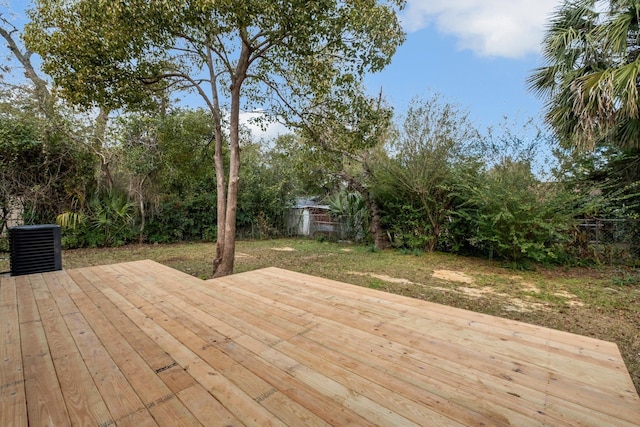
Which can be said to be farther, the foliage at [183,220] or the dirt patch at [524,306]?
the foliage at [183,220]

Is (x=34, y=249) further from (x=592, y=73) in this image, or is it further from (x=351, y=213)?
(x=592, y=73)

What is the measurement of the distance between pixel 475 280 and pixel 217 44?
545cm

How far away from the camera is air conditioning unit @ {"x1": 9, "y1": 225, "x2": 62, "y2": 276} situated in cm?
316

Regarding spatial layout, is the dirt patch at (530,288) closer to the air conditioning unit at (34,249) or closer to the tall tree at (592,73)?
the tall tree at (592,73)

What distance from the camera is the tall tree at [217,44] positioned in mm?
3193

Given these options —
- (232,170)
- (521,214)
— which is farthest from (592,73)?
(232,170)

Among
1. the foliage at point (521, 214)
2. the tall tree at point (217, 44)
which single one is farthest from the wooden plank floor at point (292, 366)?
the foliage at point (521, 214)

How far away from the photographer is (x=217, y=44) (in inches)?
169

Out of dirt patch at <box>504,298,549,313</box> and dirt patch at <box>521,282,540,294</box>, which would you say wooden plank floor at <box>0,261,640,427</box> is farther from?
dirt patch at <box>521,282,540,294</box>

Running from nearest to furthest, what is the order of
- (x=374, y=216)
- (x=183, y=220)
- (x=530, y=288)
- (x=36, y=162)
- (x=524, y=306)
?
(x=524, y=306) → (x=530, y=288) → (x=36, y=162) → (x=374, y=216) → (x=183, y=220)

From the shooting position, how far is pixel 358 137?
4.77 meters

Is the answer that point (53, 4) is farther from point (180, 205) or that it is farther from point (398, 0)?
point (180, 205)

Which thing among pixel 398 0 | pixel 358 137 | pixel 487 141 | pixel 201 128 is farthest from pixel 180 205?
pixel 487 141

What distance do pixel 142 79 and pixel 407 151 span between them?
5.39 m
